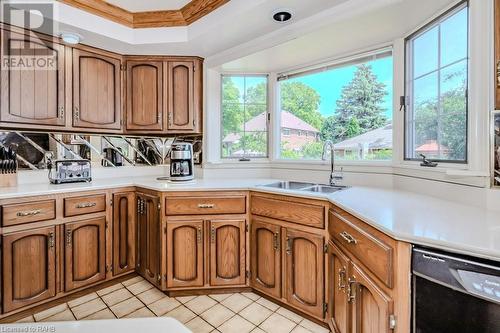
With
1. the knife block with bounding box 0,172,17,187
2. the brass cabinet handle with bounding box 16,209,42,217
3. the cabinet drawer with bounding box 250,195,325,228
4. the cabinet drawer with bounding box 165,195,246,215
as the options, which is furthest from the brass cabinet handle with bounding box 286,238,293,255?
Result: the knife block with bounding box 0,172,17,187

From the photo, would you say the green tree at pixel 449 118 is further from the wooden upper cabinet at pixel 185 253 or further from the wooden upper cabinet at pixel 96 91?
the wooden upper cabinet at pixel 96 91

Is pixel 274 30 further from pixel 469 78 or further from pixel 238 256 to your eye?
pixel 238 256

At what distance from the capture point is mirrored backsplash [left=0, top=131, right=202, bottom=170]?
2250 millimetres

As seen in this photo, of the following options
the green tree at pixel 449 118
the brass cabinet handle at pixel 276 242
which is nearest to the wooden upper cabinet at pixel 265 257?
the brass cabinet handle at pixel 276 242

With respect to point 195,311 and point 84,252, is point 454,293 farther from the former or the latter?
point 84,252

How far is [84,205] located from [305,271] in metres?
1.71

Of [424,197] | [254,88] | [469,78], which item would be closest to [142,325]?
[424,197]

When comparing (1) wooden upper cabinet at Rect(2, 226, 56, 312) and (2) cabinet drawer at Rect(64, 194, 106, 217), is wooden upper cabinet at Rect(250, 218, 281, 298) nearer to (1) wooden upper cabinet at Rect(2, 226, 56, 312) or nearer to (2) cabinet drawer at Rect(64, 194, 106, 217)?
(2) cabinet drawer at Rect(64, 194, 106, 217)

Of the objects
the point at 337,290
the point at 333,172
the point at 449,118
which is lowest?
the point at 337,290

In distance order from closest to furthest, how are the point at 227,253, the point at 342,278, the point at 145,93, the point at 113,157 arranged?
the point at 342,278 → the point at 227,253 → the point at 145,93 → the point at 113,157

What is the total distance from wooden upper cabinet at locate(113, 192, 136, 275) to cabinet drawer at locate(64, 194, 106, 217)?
0.11 meters

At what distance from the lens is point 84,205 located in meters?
2.12

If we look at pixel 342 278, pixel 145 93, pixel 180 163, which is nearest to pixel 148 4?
pixel 145 93

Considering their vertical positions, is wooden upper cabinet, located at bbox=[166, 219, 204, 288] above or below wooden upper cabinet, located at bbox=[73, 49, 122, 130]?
below
